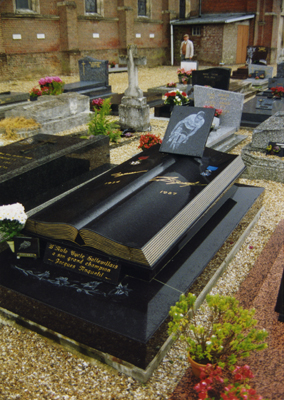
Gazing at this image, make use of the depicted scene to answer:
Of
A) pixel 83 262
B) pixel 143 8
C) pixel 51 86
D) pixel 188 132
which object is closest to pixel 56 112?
pixel 51 86

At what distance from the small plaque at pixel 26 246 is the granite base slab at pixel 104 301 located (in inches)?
2.6

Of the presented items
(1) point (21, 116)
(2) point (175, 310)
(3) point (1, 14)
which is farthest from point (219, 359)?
(3) point (1, 14)

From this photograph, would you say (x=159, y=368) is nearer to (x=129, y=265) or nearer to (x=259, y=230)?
(x=129, y=265)

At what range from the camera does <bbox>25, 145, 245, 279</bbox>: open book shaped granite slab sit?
332cm

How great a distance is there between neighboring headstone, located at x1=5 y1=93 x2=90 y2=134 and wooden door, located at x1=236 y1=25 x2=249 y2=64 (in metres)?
20.6

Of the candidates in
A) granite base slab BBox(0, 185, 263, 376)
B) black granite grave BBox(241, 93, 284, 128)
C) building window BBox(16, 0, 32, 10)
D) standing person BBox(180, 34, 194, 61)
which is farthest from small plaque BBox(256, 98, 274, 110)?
building window BBox(16, 0, 32, 10)

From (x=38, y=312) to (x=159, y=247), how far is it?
3.93 feet

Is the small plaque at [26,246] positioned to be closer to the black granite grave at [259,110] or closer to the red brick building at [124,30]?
the black granite grave at [259,110]

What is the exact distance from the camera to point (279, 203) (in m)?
5.87

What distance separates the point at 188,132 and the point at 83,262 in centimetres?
271

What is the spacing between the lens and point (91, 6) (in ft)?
71.5

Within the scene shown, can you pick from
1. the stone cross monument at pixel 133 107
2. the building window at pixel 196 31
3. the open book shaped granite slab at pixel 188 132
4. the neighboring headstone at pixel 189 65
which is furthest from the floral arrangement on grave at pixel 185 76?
the building window at pixel 196 31

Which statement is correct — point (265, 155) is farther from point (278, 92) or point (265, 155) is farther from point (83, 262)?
point (278, 92)

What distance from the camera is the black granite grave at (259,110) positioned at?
33.6 ft
